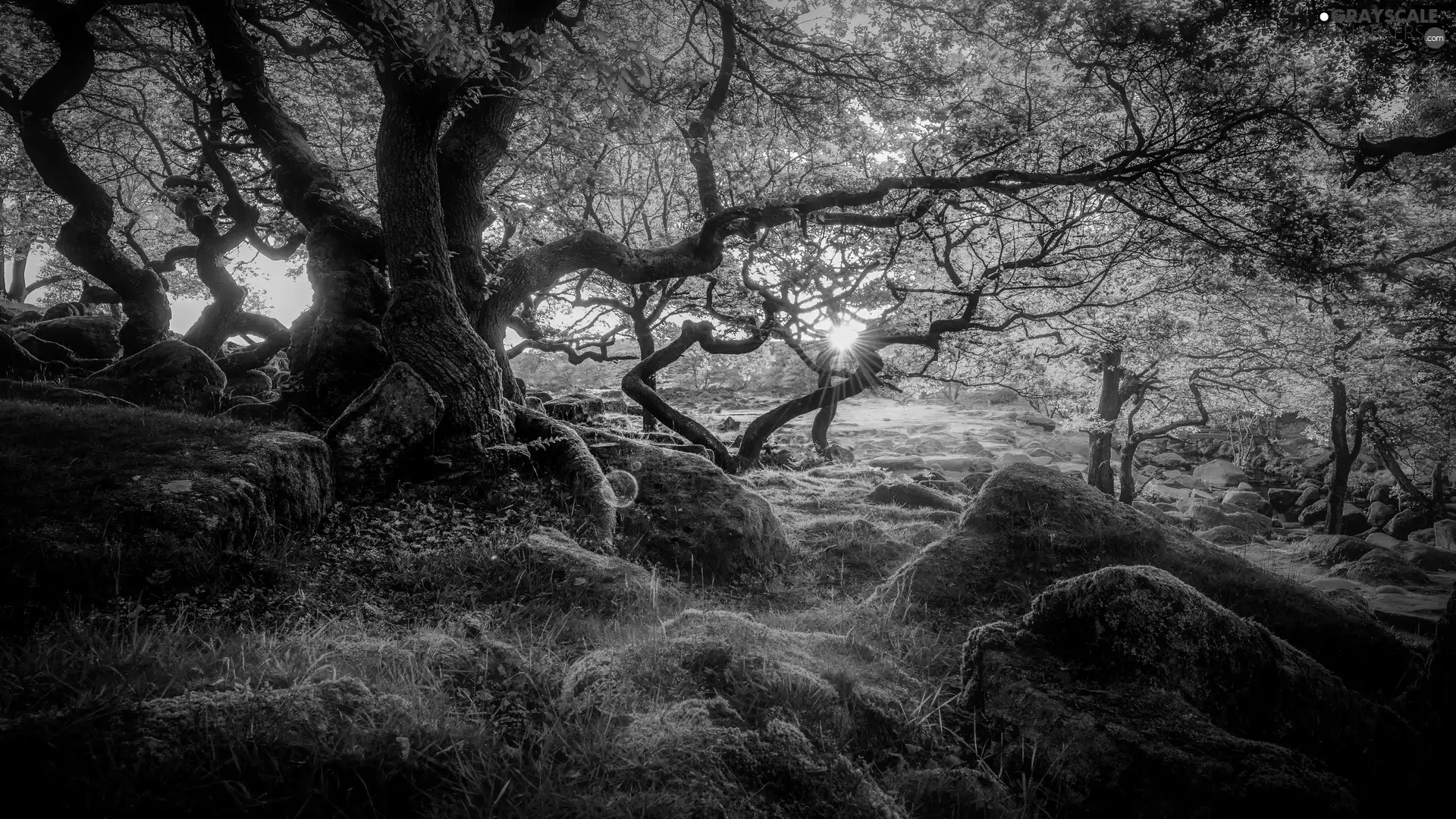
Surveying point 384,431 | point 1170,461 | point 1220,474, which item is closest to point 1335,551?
point 384,431

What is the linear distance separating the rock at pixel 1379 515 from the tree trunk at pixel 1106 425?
16775mm

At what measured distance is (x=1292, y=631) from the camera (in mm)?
4754

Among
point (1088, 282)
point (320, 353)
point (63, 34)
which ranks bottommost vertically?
point (320, 353)

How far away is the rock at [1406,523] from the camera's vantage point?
22.8m

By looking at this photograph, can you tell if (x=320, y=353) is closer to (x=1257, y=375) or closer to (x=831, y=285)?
(x=831, y=285)

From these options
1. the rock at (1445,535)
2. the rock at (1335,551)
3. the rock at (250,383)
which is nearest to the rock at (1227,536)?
the rock at (1335,551)

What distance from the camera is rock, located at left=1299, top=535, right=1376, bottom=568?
44.8ft

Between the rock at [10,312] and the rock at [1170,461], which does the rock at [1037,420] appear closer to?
the rock at [1170,461]

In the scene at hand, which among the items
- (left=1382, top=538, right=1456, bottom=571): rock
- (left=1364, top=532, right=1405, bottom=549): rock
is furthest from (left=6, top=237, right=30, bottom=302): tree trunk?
(left=1364, top=532, right=1405, bottom=549): rock

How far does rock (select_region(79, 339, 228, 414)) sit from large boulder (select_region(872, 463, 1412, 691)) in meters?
9.96

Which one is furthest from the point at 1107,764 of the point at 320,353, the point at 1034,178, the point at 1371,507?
the point at 1371,507

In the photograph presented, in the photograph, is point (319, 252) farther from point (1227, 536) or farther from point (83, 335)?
point (1227, 536)

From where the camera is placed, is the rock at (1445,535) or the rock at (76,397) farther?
the rock at (1445,535)

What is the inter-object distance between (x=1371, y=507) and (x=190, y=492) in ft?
133
